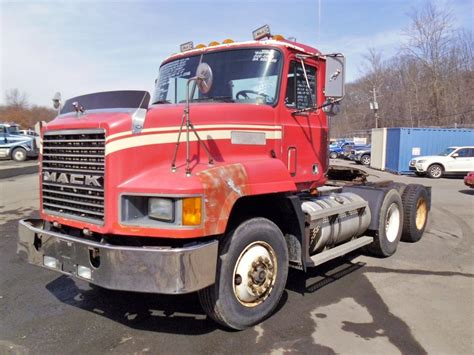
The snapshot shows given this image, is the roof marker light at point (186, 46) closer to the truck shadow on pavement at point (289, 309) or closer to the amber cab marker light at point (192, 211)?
the amber cab marker light at point (192, 211)

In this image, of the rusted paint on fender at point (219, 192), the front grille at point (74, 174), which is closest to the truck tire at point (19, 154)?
the front grille at point (74, 174)

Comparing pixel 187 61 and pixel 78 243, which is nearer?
pixel 78 243

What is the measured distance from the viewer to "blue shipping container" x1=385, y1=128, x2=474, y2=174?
79.9 feet

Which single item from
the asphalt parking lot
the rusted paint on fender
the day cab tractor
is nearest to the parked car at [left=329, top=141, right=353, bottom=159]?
the asphalt parking lot

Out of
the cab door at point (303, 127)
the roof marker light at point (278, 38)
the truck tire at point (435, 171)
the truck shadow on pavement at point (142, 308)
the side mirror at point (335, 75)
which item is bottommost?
the truck shadow on pavement at point (142, 308)

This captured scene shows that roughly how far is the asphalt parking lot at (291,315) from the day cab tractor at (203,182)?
0.36 m

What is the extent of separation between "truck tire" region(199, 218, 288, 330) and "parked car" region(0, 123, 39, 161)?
89.1ft

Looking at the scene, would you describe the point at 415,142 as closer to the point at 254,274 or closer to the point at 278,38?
the point at 278,38

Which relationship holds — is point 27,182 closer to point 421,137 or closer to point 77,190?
point 77,190

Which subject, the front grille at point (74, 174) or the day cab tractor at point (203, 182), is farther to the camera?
the front grille at point (74, 174)

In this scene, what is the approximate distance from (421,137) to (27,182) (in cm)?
2133

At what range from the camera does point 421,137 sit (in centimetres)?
2483

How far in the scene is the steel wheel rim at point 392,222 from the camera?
6.51 m

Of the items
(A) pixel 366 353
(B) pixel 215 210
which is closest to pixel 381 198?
(A) pixel 366 353
